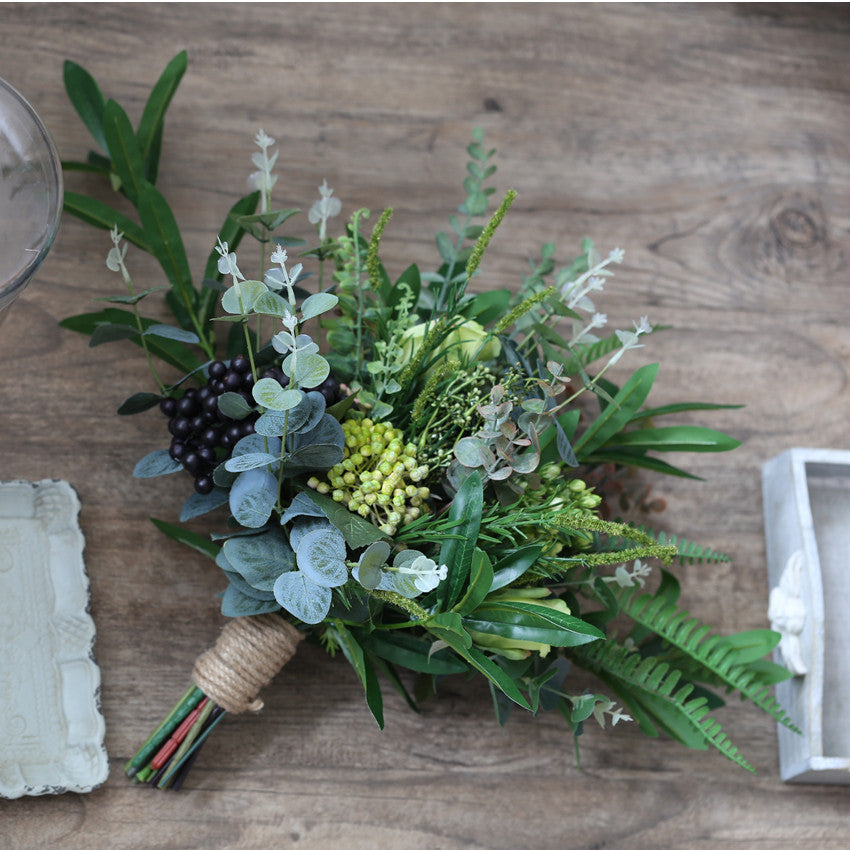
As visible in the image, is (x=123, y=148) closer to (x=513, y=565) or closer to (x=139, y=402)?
(x=139, y=402)

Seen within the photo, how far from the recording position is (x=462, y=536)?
30.2 inches

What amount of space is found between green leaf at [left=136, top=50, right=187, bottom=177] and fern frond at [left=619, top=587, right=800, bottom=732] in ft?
2.46

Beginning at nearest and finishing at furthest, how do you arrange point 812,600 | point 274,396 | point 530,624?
1. point 274,396
2. point 530,624
3. point 812,600

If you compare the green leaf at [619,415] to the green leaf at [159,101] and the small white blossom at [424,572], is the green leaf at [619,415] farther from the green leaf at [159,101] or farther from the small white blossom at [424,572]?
the green leaf at [159,101]

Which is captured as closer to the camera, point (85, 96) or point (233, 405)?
point (233, 405)

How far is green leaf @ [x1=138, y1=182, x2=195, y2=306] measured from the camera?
2.94 ft

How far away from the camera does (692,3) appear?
3.93 ft

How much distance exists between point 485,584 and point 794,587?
1.56ft

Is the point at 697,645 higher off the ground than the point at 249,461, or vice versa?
the point at 249,461

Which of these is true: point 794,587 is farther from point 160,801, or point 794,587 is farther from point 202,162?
point 202,162

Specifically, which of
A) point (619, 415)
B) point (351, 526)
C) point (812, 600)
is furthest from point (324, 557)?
point (812, 600)

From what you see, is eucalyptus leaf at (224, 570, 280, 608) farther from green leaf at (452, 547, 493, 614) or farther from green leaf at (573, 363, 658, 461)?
green leaf at (573, 363, 658, 461)

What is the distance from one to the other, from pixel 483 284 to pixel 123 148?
1.50 feet

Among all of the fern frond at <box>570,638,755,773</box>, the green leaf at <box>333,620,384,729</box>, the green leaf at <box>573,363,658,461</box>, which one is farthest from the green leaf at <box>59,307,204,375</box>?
the fern frond at <box>570,638,755,773</box>
